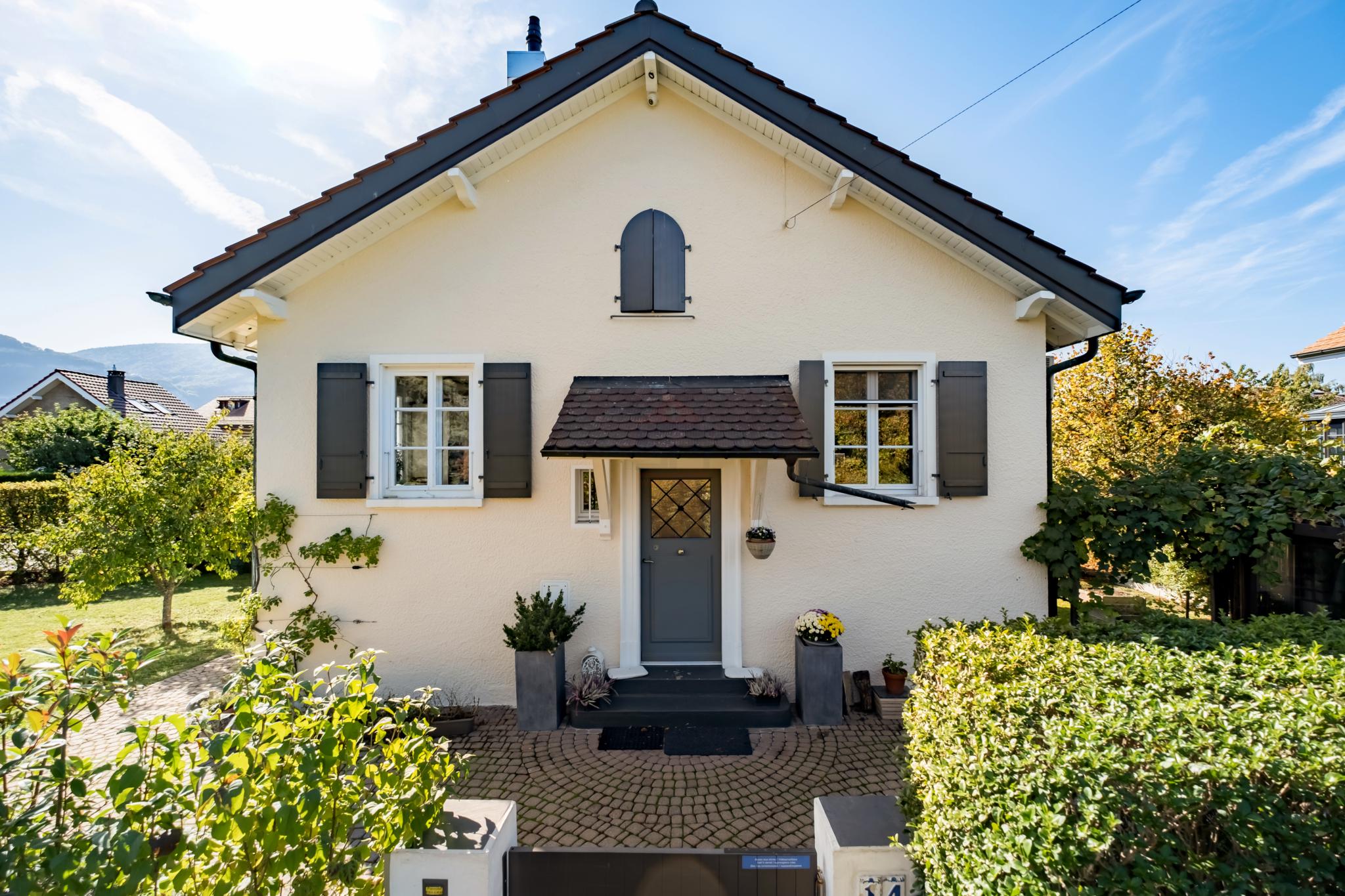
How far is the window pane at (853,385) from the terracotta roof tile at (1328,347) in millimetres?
17879

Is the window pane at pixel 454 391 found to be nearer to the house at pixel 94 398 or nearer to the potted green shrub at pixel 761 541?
the potted green shrub at pixel 761 541

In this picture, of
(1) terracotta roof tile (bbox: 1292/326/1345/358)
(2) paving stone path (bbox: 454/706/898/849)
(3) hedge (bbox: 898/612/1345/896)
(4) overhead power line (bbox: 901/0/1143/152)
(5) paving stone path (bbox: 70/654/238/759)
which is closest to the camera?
(3) hedge (bbox: 898/612/1345/896)

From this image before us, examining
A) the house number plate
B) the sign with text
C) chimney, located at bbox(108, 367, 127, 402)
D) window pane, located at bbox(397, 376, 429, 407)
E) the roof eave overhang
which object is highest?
chimney, located at bbox(108, 367, 127, 402)

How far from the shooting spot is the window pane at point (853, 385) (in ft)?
20.2

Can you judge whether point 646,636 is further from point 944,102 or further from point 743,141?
point 944,102

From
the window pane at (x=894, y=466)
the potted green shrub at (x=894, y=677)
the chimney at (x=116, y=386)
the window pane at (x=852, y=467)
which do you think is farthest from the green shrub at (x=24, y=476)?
the potted green shrub at (x=894, y=677)

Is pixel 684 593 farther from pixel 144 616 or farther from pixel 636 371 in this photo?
pixel 144 616

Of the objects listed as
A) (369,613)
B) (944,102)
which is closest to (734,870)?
(369,613)

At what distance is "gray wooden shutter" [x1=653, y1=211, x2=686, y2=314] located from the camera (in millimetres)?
5945

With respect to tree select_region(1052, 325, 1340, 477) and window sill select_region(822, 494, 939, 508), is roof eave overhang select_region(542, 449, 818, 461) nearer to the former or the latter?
window sill select_region(822, 494, 939, 508)

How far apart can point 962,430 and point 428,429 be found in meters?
6.19

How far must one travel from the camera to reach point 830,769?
4660mm

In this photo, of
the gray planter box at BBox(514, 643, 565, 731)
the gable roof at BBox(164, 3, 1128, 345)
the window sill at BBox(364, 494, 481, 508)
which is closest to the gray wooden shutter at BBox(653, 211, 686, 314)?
the gable roof at BBox(164, 3, 1128, 345)

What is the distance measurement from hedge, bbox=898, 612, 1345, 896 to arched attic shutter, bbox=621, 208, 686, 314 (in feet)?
15.0
